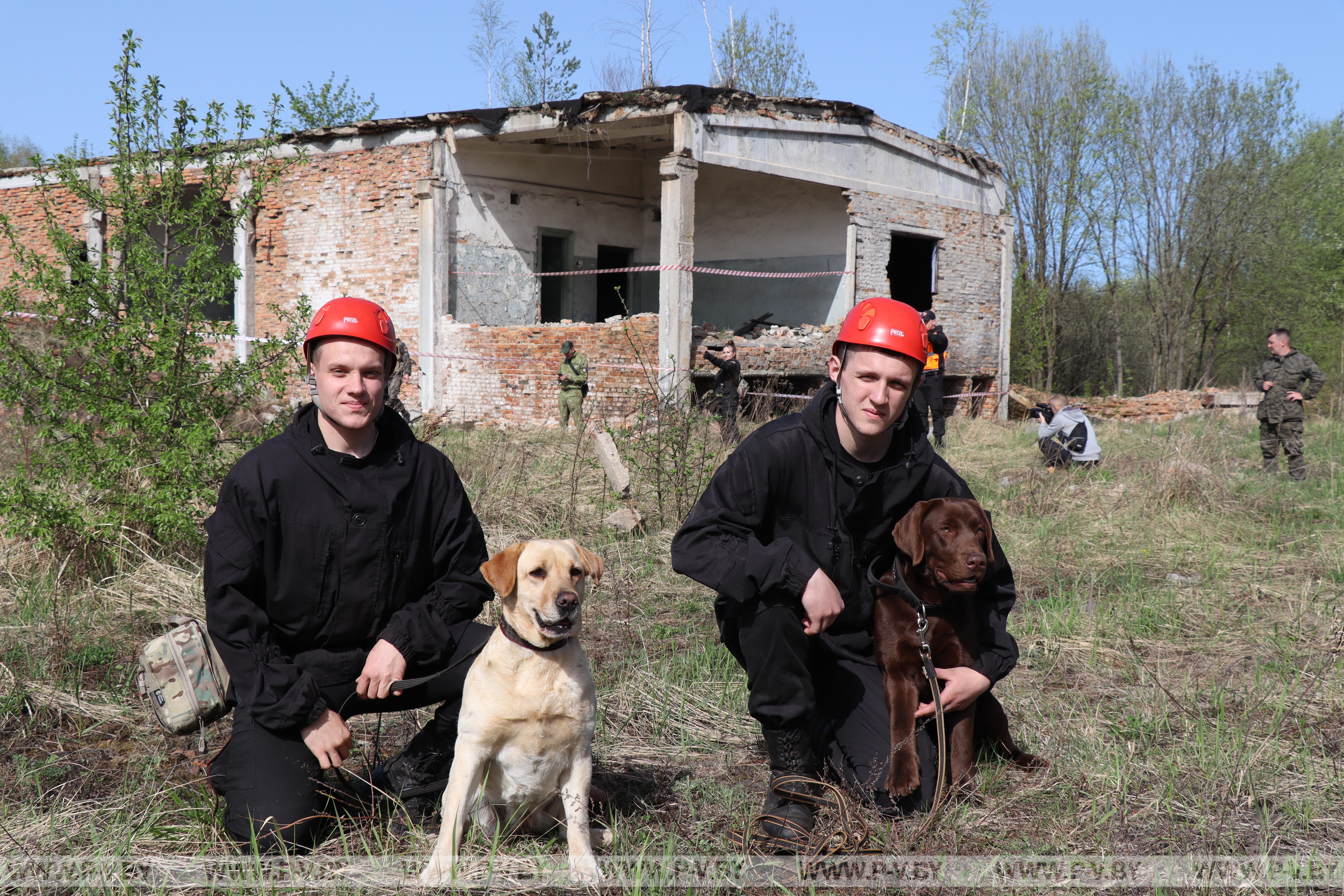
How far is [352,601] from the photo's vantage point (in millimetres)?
2701

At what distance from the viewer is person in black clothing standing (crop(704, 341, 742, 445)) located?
11.4 m

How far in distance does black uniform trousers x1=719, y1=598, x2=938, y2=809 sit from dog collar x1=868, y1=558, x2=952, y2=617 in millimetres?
275

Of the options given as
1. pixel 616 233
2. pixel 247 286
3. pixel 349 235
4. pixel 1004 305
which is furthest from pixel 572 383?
pixel 1004 305

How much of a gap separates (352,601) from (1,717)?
5.96 ft

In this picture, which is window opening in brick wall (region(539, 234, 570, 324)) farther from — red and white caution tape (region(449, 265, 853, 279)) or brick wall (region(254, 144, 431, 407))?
brick wall (region(254, 144, 431, 407))

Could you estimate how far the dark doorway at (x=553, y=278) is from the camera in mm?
15883

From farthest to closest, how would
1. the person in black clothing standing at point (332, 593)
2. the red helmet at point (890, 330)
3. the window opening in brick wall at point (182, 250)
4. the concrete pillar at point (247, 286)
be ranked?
the concrete pillar at point (247, 286), the window opening in brick wall at point (182, 250), the red helmet at point (890, 330), the person in black clothing standing at point (332, 593)

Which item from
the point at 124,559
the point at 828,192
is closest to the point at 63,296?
the point at 124,559

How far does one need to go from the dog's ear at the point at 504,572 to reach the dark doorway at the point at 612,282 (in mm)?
14461

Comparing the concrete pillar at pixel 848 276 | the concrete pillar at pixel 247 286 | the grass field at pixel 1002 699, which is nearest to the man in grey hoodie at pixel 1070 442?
the grass field at pixel 1002 699

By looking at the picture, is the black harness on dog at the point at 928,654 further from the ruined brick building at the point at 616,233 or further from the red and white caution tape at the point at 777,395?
the ruined brick building at the point at 616,233

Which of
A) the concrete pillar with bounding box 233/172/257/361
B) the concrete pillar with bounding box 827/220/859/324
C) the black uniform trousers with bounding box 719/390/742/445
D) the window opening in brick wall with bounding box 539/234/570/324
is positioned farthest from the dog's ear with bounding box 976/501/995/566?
the concrete pillar with bounding box 233/172/257/361

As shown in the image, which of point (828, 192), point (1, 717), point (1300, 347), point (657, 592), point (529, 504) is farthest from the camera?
point (1300, 347)

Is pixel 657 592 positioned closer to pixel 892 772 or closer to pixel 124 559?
pixel 892 772
